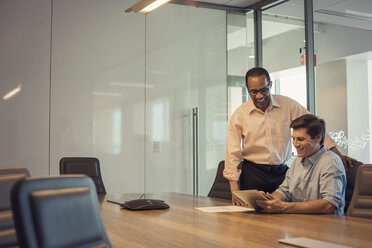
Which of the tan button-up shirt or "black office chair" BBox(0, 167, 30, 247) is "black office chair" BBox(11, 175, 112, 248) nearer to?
"black office chair" BBox(0, 167, 30, 247)

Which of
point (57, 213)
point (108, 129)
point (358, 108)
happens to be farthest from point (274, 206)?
point (108, 129)

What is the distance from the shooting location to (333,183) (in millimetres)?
2832

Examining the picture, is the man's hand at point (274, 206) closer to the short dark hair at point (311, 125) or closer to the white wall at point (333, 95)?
the short dark hair at point (311, 125)

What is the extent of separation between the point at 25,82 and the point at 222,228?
431 cm

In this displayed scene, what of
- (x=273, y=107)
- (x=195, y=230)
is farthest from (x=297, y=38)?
(x=195, y=230)

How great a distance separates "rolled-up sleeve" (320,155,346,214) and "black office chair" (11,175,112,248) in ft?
6.78

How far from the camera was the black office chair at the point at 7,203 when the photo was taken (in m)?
1.37

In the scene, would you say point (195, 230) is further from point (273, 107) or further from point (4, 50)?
point (4, 50)

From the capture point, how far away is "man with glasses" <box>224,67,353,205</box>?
3.70m

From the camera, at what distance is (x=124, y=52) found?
6391mm

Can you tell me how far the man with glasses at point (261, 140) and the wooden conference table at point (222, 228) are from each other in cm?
98

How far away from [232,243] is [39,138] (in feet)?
14.7

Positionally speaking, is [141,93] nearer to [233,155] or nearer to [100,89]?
[100,89]

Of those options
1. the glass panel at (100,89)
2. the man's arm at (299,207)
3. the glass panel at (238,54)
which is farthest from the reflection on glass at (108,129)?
the man's arm at (299,207)
